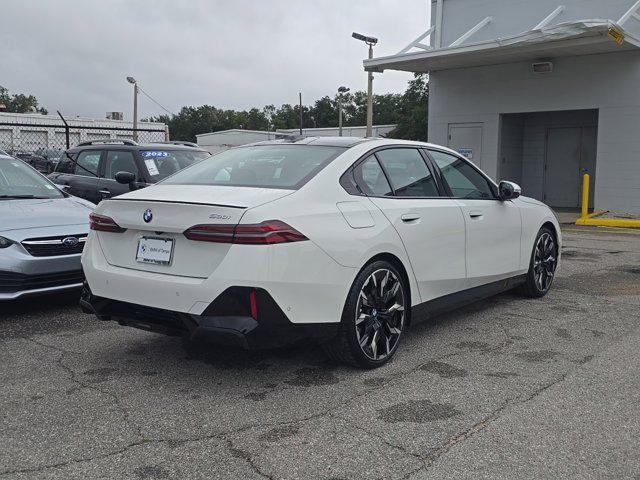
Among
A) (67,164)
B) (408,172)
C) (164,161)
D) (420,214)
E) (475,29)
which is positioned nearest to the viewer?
(420,214)

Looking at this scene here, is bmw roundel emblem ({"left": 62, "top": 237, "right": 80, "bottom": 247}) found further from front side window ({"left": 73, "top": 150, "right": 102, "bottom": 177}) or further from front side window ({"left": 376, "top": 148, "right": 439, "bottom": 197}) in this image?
front side window ({"left": 73, "top": 150, "right": 102, "bottom": 177})

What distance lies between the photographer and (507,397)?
3.89 metres

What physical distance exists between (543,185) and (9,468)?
17.7 m

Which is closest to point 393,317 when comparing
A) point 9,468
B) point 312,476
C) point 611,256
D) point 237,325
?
point 237,325

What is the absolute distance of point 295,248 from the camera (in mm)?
3750

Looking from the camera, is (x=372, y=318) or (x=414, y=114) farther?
(x=414, y=114)

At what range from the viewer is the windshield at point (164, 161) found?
927 cm

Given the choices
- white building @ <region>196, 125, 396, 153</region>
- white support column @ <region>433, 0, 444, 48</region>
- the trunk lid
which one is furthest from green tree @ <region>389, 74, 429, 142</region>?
the trunk lid

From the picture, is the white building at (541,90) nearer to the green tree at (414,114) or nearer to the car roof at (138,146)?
the car roof at (138,146)

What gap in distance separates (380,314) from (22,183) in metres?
4.64

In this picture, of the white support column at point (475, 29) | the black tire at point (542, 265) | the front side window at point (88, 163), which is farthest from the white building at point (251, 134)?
the black tire at point (542, 265)

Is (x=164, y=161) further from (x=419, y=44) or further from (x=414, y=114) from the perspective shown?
(x=414, y=114)

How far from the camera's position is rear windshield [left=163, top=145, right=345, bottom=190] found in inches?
169

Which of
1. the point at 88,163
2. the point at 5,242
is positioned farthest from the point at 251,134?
the point at 5,242
